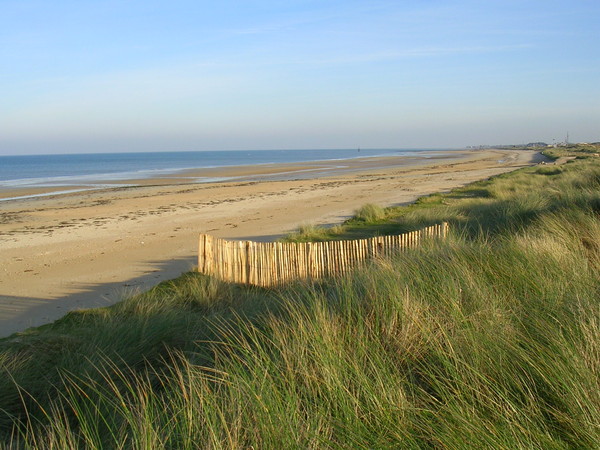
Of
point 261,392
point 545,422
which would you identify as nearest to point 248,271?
point 261,392

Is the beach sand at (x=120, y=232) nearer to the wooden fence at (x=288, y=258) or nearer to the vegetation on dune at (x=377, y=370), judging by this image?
the wooden fence at (x=288, y=258)

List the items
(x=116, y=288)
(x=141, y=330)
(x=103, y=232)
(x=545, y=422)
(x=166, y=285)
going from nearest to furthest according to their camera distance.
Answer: (x=545, y=422), (x=141, y=330), (x=166, y=285), (x=116, y=288), (x=103, y=232)

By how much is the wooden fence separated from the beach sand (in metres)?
1.68

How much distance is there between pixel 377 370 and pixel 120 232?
14.8 metres

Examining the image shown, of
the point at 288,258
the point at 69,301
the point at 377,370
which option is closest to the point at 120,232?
the point at 69,301

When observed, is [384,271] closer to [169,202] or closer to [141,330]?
[141,330]

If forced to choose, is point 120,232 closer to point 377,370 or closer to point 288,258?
point 288,258

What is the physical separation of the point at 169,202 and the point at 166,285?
58.1 feet

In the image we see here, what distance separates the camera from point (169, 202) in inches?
1012

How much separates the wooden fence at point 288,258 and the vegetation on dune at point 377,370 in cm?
247

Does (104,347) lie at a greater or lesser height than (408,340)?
lesser

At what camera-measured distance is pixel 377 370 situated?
310 cm

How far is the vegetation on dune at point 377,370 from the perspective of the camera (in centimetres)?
264

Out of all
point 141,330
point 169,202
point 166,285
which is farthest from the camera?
point 169,202
